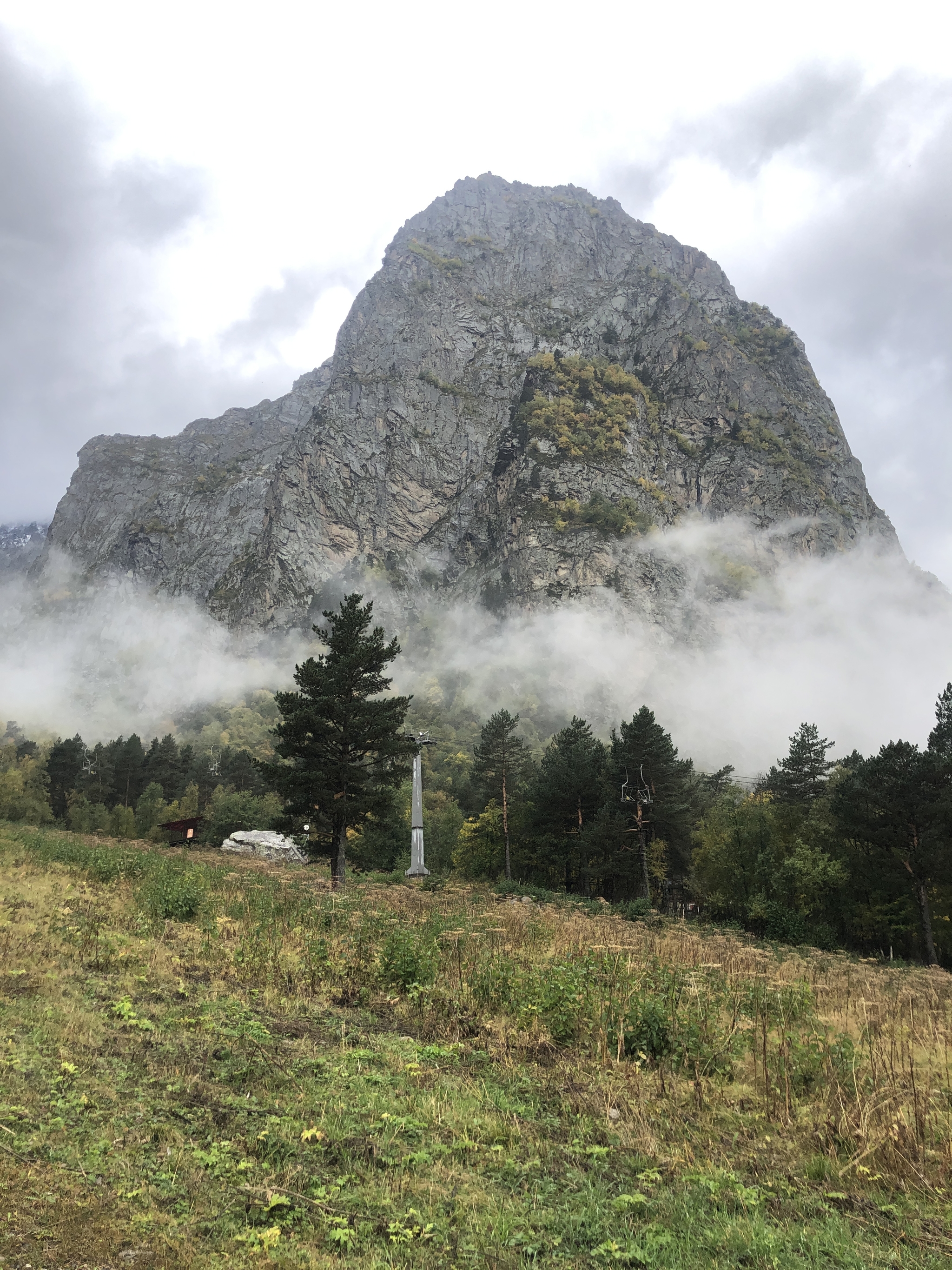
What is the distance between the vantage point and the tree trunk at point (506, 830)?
4950 cm

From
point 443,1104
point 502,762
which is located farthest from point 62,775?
point 443,1104

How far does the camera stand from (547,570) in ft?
528

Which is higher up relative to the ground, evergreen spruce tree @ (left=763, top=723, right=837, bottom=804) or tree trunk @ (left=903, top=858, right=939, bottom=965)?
evergreen spruce tree @ (left=763, top=723, right=837, bottom=804)

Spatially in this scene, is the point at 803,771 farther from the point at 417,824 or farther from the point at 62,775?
the point at 62,775

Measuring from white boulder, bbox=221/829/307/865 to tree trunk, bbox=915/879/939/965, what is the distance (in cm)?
4005

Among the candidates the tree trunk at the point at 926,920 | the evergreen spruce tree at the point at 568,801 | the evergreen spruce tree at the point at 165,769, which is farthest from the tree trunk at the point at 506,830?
the evergreen spruce tree at the point at 165,769

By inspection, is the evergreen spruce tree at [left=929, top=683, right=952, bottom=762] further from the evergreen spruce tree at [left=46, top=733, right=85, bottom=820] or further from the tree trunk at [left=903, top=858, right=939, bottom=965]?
the evergreen spruce tree at [left=46, top=733, right=85, bottom=820]

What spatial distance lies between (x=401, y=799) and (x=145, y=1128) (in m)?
74.1

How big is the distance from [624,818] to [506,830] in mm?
12121

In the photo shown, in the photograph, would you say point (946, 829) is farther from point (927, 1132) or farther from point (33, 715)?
point (33, 715)

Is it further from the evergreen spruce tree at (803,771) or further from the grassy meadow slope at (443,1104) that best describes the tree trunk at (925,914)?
the grassy meadow slope at (443,1104)

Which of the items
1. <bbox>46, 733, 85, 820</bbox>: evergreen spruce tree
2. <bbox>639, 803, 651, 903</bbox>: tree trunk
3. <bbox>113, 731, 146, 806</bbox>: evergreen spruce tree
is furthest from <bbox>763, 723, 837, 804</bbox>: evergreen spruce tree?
<bbox>46, 733, 85, 820</bbox>: evergreen spruce tree

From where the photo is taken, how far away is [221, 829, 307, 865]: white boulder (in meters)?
50.4

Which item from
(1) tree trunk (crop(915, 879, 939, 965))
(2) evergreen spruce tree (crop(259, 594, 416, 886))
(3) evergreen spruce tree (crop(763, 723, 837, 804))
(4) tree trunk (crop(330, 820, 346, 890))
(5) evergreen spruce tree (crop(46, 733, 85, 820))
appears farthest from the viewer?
(5) evergreen spruce tree (crop(46, 733, 85, 820))
